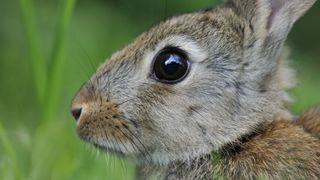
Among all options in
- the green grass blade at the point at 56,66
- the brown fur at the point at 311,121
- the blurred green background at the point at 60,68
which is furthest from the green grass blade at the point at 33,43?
the brown fur at the point at 311,121

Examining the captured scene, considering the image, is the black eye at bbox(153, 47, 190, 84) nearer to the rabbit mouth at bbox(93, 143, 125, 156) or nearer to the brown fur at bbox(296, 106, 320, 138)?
the rabbit mouth at bbox(93, 143, 125, 156)

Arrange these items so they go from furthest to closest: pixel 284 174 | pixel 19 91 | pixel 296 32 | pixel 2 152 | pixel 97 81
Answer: pixel 296 32 < pixel 19 91 < pixel 2 152 < pixel 97 81 < pixel 284 174

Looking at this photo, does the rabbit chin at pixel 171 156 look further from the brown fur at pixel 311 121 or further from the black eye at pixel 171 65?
the brown fur at pixel 311 121

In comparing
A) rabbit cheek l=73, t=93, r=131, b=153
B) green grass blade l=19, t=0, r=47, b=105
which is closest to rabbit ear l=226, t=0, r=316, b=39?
rabbit cheek l=73, t=93, r=131, b=153

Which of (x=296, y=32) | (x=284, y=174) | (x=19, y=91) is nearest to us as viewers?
(x=284, y=174)

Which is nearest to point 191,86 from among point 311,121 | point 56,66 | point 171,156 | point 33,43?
point 171,156

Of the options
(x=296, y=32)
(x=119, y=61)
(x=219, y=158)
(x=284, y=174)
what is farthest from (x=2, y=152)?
(x=296, y=32)

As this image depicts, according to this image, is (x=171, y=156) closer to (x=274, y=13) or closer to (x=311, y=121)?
(x=311, y=121)

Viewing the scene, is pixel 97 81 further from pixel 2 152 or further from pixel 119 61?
pixel 2 152
